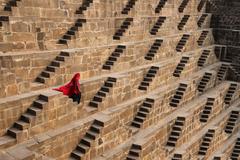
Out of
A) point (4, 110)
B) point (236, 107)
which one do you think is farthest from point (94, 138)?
point (236, 107)

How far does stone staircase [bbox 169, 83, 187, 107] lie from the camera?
12477mm

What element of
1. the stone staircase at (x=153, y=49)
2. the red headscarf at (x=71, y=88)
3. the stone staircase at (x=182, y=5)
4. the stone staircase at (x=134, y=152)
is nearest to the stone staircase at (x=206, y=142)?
the stone staircase at (x=153, y=49)

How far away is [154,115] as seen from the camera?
439 inches

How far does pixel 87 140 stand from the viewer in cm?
855

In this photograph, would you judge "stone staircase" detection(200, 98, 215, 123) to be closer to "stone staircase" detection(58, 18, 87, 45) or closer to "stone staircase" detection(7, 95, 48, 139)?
"stone staircase" detection(58, 18, 87, 45)

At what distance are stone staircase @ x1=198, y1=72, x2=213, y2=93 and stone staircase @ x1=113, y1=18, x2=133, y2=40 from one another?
4.26 metres

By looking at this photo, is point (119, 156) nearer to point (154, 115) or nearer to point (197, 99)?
point (154, 115)

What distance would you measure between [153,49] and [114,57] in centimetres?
247

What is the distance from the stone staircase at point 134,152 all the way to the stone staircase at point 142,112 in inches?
49.5

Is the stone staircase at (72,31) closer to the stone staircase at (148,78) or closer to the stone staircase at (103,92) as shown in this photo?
the stone staircase at (103,92)

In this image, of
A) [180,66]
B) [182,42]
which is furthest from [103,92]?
[182,42]

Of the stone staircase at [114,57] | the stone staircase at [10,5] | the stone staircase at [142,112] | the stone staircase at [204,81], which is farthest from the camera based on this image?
the stone staircase at [204,81]

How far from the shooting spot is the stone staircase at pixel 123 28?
12328 mm

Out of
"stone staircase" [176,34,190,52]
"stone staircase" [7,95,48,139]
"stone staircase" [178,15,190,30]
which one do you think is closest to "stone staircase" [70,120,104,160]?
"stone staircase" [7,95,48,139]
